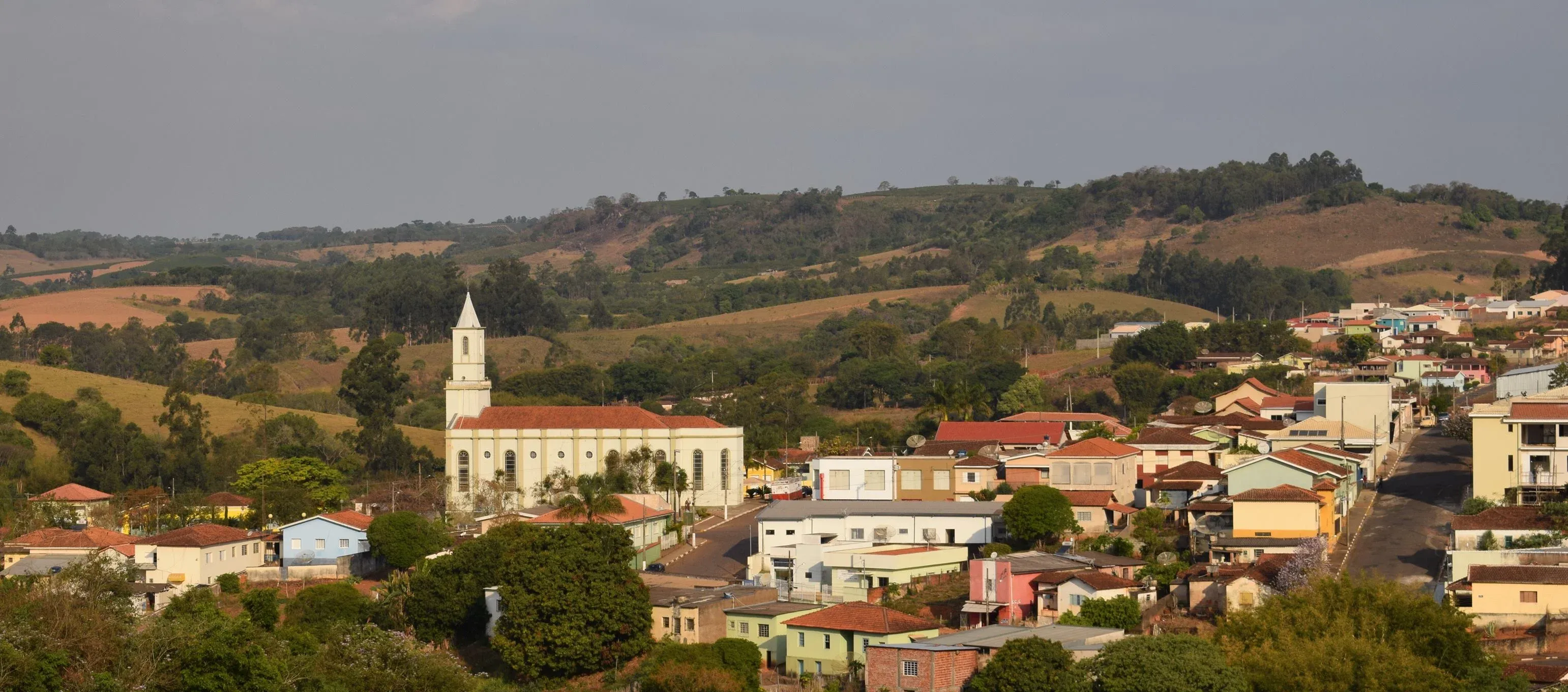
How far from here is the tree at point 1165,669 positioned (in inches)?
1136

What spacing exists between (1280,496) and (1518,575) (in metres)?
6.07

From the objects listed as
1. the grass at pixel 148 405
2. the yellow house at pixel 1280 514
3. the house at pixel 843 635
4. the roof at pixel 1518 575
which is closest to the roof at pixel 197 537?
the house at pixel 843 635

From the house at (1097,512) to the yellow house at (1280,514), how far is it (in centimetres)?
569

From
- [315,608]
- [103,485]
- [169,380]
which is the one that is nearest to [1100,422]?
[315,608]

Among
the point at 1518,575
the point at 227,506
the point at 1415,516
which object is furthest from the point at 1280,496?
the point at 227,506

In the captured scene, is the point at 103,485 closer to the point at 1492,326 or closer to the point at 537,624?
the point at 537,624

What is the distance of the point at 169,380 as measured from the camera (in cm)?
10119

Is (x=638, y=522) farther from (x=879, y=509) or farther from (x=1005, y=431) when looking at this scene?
(x=1005, y=431)

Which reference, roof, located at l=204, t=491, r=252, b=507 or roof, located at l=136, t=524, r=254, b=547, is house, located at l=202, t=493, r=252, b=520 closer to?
roof, located at l=204, t=491, r=252, b=507

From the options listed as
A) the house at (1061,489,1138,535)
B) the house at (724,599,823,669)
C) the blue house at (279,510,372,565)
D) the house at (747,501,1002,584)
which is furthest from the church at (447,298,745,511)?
the house at (724,599,823,669)

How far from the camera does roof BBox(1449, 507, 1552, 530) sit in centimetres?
3625

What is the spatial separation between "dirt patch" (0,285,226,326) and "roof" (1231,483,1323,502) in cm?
10663

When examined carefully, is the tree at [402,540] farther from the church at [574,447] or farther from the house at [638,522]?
the church at [574,447]

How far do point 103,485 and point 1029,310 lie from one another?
223 feet
